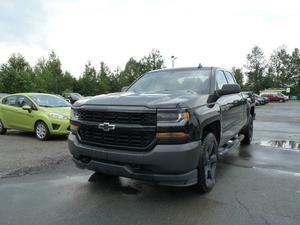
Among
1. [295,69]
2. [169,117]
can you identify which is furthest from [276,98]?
[169,117]

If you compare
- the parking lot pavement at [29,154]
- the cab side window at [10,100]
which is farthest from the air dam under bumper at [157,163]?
the cab side window at [10,100]

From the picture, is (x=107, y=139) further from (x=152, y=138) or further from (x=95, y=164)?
(x=152, y=138)

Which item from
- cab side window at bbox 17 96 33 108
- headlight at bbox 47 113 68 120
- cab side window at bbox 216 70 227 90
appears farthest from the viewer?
cab side window at bbox 17 96 33 108

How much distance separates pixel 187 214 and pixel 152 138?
1.02 m

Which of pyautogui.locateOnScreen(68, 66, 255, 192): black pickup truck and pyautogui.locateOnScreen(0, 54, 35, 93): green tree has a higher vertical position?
pyautogui.locateOnScreen(0, 54, 35, 93): green tree

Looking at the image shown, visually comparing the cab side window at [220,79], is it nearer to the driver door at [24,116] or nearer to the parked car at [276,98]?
the driver door at [24,116]

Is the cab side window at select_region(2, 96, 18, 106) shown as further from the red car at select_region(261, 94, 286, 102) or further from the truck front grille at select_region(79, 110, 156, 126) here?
the red car at select_region(261, 94, 286, 102)

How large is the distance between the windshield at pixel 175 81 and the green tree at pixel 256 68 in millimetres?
77503

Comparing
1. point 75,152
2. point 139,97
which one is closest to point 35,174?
point 75,152

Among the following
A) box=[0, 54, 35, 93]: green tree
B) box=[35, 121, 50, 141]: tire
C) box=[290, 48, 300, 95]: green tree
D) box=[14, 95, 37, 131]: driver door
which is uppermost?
box=[290, 48, 300, 95]: green tree

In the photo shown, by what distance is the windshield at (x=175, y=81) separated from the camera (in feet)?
15.3

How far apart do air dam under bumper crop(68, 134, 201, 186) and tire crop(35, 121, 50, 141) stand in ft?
16.4

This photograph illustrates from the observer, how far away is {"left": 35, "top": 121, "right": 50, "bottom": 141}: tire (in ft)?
26.6

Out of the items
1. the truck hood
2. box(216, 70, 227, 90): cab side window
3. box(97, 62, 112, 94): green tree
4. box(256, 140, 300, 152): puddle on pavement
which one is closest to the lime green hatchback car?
the truck hood
